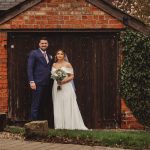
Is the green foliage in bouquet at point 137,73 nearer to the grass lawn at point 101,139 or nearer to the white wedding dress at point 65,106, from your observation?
the white wedding dress at point 65,106

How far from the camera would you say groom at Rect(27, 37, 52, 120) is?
1319cm

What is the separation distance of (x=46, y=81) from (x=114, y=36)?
2113 millimetres

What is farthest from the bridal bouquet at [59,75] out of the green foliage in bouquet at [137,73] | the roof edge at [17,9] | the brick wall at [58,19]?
the roof edge at [17,9]

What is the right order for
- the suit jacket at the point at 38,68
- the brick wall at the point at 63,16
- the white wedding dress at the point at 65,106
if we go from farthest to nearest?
the brick wall at the point at 63,16 < the white wedding dress at the point at 65,106 < the suit jacket at the point at 38,68

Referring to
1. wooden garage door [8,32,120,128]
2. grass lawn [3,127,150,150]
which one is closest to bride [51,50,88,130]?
wooden garage door [8,32,120,128]

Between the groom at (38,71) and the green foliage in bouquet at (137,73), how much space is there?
1.94m

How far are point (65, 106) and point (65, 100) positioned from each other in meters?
0.15

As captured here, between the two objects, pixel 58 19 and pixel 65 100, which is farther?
pixel 58 19

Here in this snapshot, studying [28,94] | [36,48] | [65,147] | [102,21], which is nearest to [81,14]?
[102,21]

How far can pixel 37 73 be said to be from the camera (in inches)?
522

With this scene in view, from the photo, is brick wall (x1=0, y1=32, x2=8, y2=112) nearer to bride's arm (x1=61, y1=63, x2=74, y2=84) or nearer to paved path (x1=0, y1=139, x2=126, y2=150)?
bride's arm (x1=61, y1=63, x2=74, y2=84)

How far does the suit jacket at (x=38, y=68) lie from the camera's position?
1318 cm

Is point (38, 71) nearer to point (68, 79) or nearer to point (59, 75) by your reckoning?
point (59, 75)

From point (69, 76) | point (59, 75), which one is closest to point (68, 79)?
point (69, 76)
